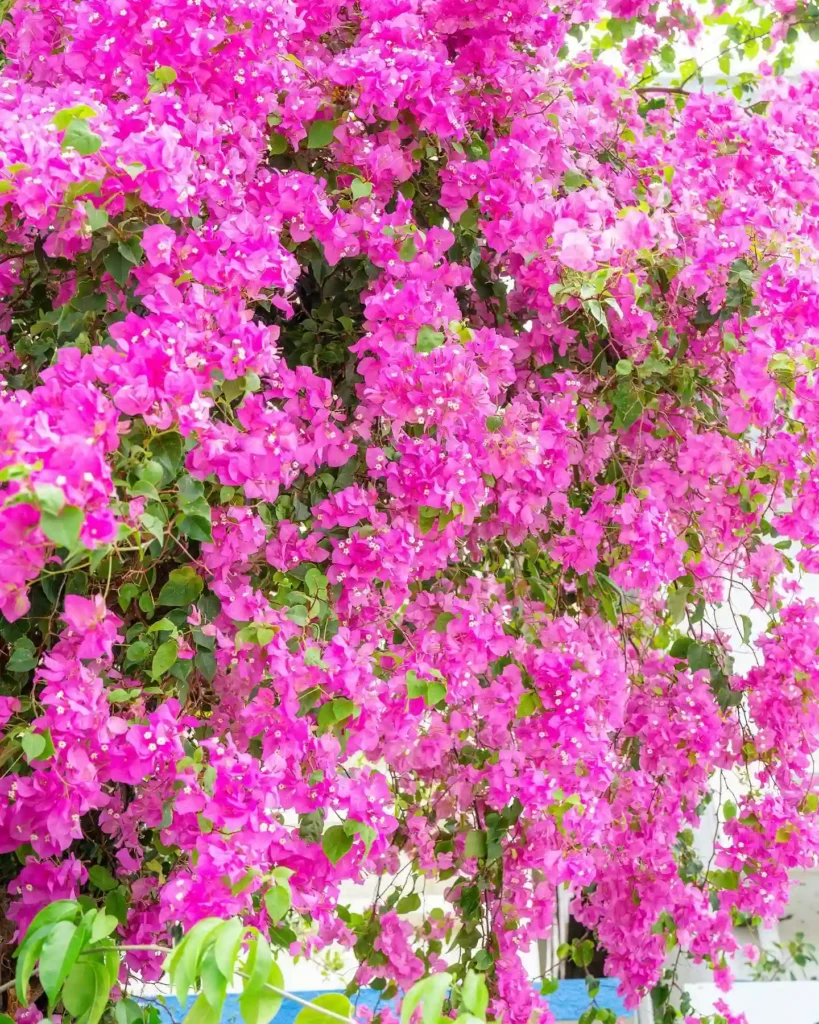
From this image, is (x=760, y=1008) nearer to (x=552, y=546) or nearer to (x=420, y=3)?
(x=552, y=546)

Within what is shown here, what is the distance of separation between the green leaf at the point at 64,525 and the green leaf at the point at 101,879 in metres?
0.60

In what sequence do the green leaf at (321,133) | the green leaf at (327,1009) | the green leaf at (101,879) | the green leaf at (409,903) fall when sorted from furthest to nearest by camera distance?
1. the green leaf at (409,903)
2. the green leaf at (321,133)
3. the green leaf at (101,879)
4. the green leaf at (327,1009)

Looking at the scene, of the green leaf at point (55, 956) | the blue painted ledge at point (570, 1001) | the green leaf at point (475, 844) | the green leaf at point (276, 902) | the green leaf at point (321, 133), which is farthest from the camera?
the blue painted ledge at point (570, 1001)

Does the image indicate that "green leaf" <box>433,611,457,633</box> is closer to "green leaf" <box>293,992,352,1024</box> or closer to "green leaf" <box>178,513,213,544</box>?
"green leaf" <box>178,513,213,544</box>

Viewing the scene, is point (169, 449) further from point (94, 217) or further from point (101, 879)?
point (101, 879)

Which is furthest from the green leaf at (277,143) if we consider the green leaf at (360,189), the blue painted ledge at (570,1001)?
the blue painted ledge at (570,1001)

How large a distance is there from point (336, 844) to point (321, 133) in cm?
82

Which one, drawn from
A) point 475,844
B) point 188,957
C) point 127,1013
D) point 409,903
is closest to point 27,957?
point 188,957

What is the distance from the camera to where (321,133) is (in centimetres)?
130

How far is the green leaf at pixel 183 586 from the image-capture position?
1139mm

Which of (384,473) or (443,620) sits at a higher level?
(384,473)

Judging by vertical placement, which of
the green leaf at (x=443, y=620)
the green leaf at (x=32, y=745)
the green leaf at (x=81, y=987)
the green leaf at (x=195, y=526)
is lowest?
the green leaf at (x=81, y=987)

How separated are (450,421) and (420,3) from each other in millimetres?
573

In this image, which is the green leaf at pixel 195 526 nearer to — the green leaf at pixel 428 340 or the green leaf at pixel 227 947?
the green leaf at pixel 428 340
